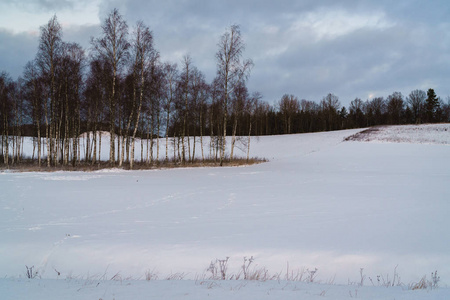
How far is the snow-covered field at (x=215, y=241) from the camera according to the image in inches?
168

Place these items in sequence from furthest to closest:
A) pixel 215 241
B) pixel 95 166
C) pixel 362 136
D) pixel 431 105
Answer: pixel 431 105 → pixel 362 136 → pixel 95 166 → pixel 215 241

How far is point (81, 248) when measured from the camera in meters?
6.55

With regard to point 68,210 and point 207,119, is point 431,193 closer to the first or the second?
point 68,210

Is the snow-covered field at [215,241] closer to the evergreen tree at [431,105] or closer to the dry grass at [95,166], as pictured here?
the dry grass at [95,166]

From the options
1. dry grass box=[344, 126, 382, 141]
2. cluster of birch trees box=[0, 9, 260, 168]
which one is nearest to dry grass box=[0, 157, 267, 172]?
cluster of birch trees box=[0, 9, 260, 168]

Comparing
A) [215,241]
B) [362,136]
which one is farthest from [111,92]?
[362,136]

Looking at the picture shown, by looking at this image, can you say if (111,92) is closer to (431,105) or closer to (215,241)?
(215,241)

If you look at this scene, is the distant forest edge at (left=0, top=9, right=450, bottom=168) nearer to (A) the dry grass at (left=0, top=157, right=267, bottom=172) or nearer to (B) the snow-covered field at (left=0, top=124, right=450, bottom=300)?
(A) the dry grass at (left=0, top=157, right=267, bottom=172)

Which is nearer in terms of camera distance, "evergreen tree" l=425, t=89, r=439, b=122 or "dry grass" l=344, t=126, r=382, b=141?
"dry grass" l=344, t=126, r=382, b=141

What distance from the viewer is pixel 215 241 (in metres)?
6.88

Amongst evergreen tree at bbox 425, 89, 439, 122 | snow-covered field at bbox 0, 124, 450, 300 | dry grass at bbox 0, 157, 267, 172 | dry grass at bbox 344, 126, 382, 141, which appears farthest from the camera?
evergreen tree at bbox 425, 89, 439, 122

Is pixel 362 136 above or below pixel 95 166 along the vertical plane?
above

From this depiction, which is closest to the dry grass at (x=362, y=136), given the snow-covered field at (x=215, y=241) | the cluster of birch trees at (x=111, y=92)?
the cluster of birch trees at (x=111, y=92)

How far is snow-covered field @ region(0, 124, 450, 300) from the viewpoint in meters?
4.27
